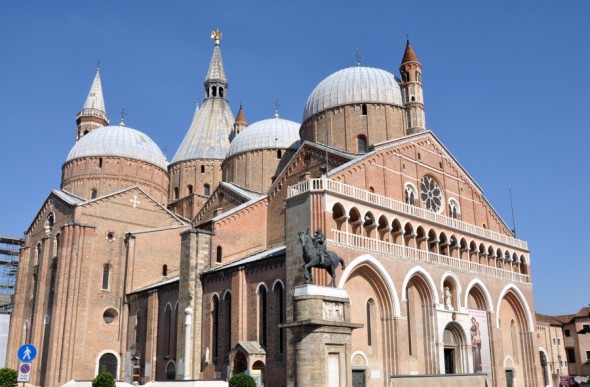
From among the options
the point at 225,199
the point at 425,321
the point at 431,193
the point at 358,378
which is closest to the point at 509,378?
the point at 425,321

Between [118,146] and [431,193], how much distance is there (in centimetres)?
2185

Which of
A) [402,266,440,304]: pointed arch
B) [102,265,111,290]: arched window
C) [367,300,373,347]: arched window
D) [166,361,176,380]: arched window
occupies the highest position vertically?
[102,265,111,290]: arched window

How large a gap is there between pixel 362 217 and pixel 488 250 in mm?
10206

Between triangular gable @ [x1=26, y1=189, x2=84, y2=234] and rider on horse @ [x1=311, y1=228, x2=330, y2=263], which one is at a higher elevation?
triangular gable @ [x1=26, y1=189, x2=84, y2=234]

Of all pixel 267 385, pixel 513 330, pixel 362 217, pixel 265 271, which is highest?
pixel 362 217

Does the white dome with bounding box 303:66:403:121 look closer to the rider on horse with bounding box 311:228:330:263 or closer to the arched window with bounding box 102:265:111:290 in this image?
the arched window with bounding box 102:265:111:290

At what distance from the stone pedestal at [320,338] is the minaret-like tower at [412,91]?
67.1 ft

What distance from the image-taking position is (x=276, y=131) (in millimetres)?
39719

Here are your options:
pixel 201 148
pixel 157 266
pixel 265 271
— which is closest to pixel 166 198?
pixel 201 148

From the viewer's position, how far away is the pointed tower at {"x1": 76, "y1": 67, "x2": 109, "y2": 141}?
181 ft

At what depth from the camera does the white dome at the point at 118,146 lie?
41469 mm

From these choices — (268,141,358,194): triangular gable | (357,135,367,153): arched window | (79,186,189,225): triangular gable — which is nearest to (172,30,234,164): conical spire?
(79,186,189,225): triangular gable

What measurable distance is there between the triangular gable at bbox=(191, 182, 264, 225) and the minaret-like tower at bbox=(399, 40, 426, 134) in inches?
389

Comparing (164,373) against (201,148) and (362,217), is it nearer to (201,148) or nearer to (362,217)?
(362,217)
